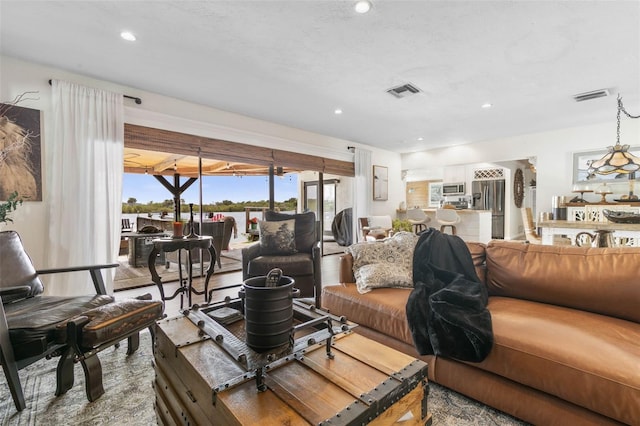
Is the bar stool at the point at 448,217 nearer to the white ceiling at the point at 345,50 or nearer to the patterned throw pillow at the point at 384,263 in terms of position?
the white ceiling at the point at 345,50

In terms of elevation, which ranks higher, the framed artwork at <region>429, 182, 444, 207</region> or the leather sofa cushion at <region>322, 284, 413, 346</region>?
the framed artwork at <region>429, 182, 444, 207</region>

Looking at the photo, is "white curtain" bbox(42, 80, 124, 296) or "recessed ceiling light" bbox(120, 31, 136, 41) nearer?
"recessed ceiling light" bbox(120, 31, 136, 41)

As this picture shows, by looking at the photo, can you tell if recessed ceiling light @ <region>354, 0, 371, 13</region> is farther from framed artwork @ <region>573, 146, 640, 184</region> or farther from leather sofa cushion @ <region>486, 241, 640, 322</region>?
framed artwork @ <region>573, 146, 640, 184</region>

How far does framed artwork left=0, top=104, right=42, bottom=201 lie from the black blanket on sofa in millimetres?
3673

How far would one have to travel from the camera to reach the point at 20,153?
9.02ft

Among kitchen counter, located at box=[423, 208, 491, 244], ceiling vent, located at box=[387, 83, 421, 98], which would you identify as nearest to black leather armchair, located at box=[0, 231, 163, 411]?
ceiling vent, located at box=[387, 83, 421, 98]

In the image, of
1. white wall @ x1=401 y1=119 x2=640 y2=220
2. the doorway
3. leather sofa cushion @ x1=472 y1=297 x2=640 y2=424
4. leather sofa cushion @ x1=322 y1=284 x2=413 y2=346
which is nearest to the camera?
leather sofa cushion @ x1=472 y1=297 x2=640 y2=424

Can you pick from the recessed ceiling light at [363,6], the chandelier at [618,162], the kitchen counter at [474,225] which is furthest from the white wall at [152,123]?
the chandelier at [618,162]

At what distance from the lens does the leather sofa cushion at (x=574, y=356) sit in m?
1.08

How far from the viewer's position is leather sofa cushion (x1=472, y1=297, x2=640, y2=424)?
3.55ft

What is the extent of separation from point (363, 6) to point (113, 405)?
2954 millimetres

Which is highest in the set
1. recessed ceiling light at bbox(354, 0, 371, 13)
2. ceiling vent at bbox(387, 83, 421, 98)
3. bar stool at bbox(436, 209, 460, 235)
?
ceiling vent at bbox(387, 83, 421, 98)

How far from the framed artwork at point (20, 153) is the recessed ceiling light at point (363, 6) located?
326cm

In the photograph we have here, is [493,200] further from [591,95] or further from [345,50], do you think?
[345,50]
